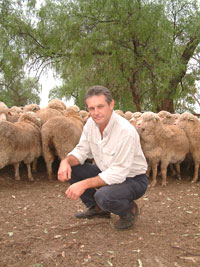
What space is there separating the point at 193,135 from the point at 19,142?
145 inches

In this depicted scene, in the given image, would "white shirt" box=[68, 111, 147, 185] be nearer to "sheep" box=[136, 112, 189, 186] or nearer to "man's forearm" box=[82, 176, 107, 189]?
"man's forearm" box=[82, 176, 107, 189]

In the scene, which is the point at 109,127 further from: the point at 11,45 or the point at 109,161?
the point at 11,45

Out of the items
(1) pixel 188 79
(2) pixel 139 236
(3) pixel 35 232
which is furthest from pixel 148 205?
(1) pixel 188 79

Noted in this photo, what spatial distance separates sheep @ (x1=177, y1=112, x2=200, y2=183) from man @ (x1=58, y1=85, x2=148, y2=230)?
10.8 feet

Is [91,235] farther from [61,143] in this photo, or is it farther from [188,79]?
[188,79]

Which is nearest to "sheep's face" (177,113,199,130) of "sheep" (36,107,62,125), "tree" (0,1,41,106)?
"sheep" (36,107,62,125)

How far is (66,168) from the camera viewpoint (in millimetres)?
3236

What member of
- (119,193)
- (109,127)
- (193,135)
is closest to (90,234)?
(119,193)

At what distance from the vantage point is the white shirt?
9.84ft

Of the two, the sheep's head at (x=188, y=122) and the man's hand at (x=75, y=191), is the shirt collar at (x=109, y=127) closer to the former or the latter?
the man's hand at (x=75, y=191)

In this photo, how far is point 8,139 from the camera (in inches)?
202

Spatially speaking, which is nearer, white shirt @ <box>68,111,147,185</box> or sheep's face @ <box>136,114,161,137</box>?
white shirt @ <box>68,111,147,185</box>

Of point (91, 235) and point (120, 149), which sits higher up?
point (120, 149)

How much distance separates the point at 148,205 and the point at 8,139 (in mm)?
2652
